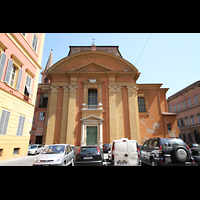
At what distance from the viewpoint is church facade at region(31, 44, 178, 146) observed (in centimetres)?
1933

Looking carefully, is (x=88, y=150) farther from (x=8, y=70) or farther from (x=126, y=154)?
(x=8, y=70)

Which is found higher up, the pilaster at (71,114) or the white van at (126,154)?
the pilaster at (71,114)

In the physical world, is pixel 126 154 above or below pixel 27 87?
below

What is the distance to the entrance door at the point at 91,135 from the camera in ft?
62.5

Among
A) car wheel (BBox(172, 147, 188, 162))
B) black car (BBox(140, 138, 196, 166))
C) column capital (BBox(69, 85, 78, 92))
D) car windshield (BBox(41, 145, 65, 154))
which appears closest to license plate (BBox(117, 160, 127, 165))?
black car (BBox(140, 138, 196, 166))

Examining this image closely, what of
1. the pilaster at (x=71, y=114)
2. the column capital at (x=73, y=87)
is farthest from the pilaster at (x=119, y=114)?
the column capital at (x=73, y=87)

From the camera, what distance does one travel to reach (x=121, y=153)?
7.70m

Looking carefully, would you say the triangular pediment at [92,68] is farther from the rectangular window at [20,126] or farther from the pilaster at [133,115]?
the rectangular window at [20,126]

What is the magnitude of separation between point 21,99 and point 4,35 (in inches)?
182

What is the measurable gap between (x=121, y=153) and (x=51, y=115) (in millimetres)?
14821

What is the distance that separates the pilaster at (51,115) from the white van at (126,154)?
1382cm

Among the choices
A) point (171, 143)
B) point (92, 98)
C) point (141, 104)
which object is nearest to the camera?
point (171, 143)

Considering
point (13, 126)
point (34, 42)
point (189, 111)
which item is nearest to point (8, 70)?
point (13, 126)
